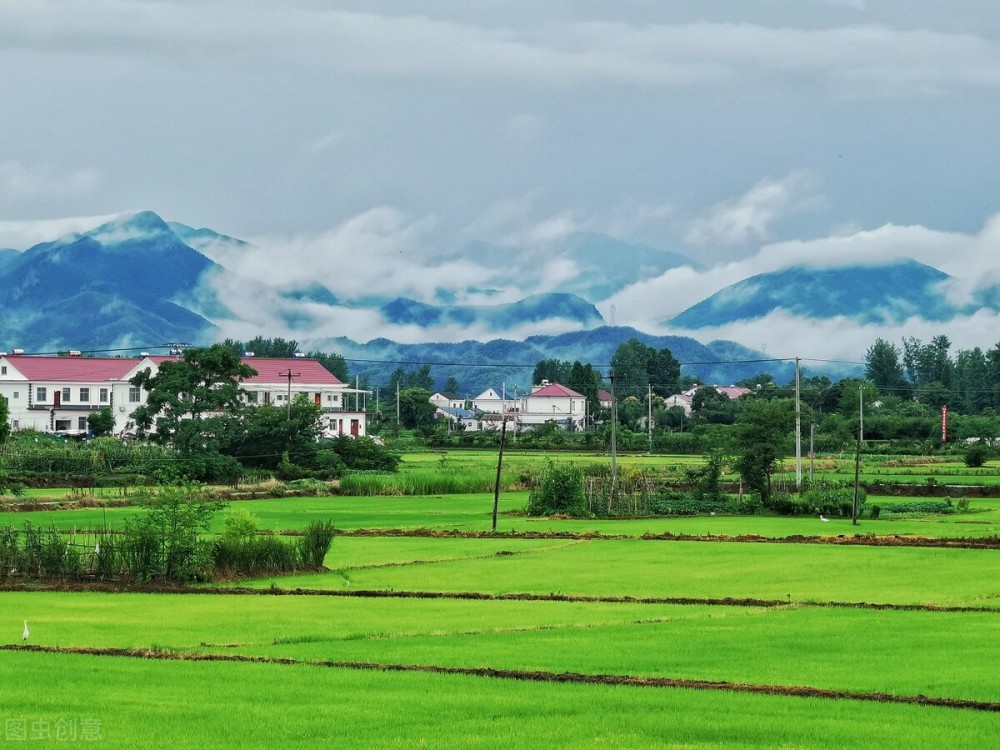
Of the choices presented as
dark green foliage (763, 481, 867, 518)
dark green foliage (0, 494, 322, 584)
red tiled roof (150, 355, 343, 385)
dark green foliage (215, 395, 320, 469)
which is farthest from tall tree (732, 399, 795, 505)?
red tiled roof (150, 355, 343, 385)

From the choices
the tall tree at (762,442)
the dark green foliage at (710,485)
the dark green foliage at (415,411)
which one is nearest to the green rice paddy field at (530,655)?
the tall tree at (762,442)

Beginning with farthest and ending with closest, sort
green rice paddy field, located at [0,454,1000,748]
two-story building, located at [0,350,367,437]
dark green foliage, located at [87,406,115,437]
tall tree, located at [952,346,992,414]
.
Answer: tall tree, located at [952,346,992,414] < two-story building, located at [0,350,367,437] < dark green foliage, located at [87,406,115,437] < green rice paddy field, located at [0,454,1000,748]

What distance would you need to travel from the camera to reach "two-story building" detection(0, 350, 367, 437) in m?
112

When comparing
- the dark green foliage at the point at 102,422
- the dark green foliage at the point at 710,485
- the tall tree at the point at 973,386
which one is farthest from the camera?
the tall tree at the point at 973,386

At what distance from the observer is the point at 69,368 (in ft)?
383

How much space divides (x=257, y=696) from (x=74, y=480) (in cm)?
5982

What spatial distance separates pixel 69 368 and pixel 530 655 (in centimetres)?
10214

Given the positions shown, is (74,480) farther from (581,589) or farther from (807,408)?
(581,589)

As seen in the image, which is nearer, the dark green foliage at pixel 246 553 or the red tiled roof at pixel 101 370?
the dark green foliage at pixel 246 553

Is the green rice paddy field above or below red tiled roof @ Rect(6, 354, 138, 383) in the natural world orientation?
below

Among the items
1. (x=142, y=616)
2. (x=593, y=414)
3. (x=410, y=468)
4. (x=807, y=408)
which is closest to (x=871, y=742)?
(x=142, y=616)

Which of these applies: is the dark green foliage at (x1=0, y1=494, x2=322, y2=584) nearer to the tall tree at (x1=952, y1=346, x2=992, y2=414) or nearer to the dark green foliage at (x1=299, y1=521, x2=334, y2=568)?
the dark green foliage at (x1=299, y1=521, x2=334, y2=568)

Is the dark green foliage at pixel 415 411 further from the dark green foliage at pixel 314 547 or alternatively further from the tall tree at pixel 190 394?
the dark green foliage at pixel 314 547

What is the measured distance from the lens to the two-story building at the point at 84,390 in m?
112
